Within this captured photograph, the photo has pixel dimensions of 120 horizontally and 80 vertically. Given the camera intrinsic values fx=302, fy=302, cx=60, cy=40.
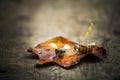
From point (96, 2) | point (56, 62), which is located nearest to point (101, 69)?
point (56, 62)

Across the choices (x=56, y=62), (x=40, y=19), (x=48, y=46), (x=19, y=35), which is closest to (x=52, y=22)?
(x=40, y=19)

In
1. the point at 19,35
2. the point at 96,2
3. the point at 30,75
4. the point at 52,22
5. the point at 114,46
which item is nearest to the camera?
the point at 30,75

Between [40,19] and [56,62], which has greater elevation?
[40,19]

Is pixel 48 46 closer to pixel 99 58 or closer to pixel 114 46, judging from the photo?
pixel 99 58

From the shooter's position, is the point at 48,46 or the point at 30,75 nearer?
the point at 30,75

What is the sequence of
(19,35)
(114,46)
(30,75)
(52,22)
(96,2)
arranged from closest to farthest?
(30,75) → (114,46) → (19,35) → (52,22) → (96,2)

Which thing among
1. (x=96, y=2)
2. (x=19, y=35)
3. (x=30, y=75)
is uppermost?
(x=96, y=2)

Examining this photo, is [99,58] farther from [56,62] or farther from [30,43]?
[30,43]
